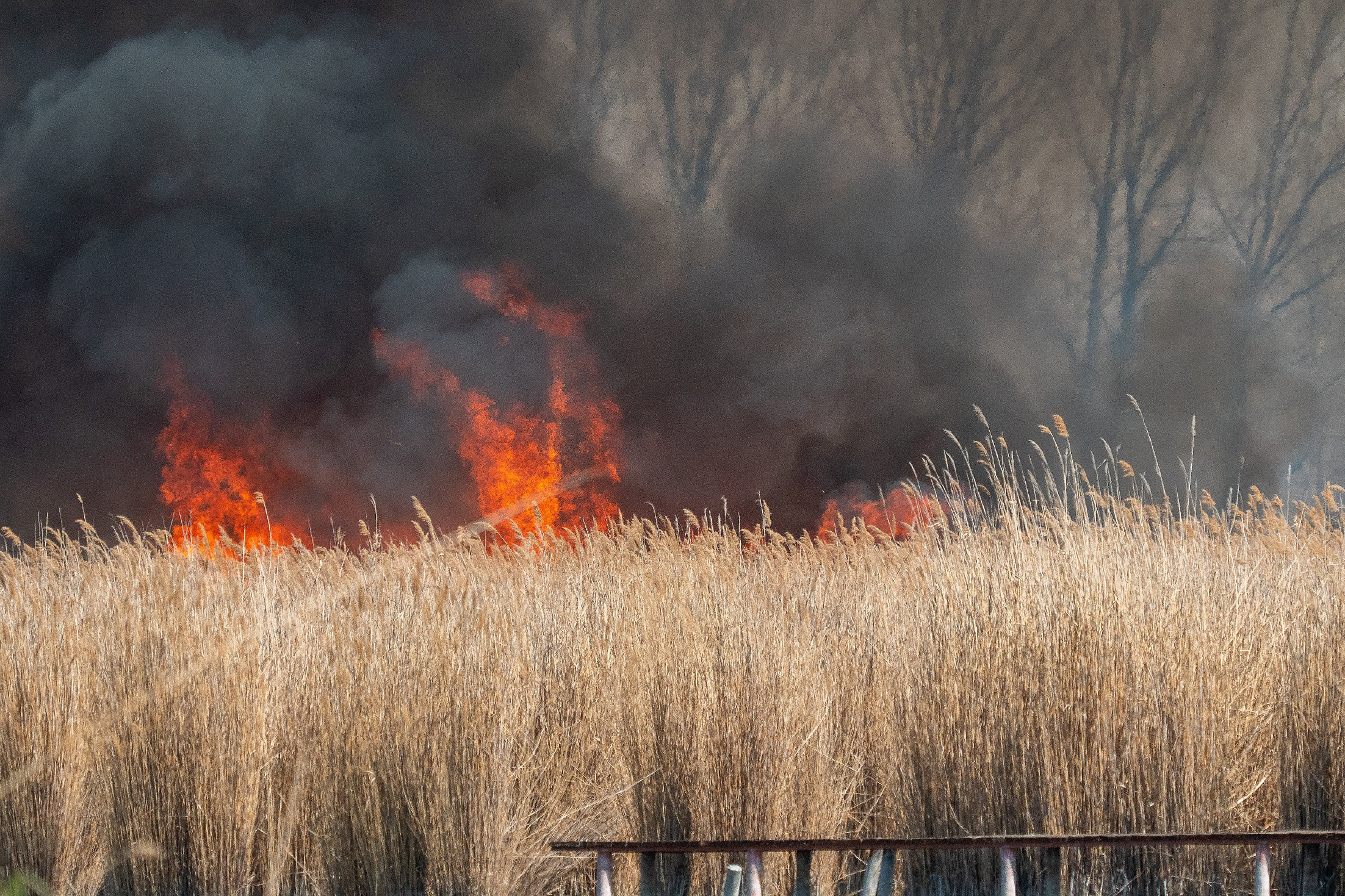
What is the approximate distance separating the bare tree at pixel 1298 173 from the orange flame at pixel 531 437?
49.3 feet

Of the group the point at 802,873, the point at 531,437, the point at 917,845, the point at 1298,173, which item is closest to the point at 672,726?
the point at 802,873

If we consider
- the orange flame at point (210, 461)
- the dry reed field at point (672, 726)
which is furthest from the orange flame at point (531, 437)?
the dry reed field at point (672, 726)

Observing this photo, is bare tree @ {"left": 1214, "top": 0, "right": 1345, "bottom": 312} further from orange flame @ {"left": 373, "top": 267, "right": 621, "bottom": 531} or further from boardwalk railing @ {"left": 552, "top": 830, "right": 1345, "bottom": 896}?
boardwalk railing @ {"left": 552, "top": 830, "right": 1345, "bottom": 896}

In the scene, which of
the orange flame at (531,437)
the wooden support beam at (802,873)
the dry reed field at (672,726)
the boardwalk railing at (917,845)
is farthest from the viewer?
the orange flame at (531,437)

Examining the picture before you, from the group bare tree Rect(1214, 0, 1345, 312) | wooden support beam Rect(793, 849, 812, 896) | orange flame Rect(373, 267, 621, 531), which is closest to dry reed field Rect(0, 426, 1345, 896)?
wooden support beam Rect(793, 849, 812, 896)

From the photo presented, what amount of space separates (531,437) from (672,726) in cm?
1594

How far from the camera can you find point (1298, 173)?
78.9ft

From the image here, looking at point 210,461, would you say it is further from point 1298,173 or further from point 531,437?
point 1298,173

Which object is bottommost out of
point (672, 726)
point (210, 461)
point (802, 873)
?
point (802, 873)

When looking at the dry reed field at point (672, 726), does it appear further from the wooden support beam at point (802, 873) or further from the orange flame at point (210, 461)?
the orange flame at point (210, 461)

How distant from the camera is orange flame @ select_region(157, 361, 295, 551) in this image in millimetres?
20969

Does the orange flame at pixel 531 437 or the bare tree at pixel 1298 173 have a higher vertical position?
the bare tree at pixel 1298 173

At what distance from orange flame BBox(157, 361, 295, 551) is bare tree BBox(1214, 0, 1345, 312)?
21.7 meters

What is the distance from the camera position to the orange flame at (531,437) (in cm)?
2067
